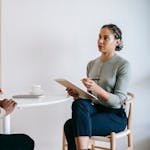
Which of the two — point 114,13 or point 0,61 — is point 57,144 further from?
point 114,13

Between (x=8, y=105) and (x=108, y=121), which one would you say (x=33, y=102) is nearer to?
(x=8, y=105)

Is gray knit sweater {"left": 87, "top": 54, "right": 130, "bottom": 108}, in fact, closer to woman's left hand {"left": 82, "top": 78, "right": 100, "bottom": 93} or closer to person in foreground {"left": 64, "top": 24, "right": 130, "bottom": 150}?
person in foreground {"left": 64, "top": 24, "right": 130, "bottom": 150}

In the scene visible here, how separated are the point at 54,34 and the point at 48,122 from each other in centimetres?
74

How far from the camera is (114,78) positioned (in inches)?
83.4

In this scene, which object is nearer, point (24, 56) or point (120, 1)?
point (24, 56)

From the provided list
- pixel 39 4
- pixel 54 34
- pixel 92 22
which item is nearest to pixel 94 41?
pixel 92 22

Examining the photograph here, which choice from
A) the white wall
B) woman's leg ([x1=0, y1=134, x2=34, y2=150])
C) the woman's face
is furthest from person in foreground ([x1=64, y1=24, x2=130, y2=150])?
the white wall

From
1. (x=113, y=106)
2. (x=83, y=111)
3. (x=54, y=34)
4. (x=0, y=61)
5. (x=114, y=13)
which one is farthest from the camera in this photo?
(x=114, y=13)

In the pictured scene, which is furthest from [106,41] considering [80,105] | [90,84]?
[80,105]

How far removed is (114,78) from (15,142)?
80cm

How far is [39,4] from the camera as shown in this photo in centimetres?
250

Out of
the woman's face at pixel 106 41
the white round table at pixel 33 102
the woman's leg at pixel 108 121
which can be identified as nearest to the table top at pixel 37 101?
the white round table at pixel 33 102

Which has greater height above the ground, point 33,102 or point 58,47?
point 58,47

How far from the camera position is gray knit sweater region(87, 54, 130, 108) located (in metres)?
2.03
